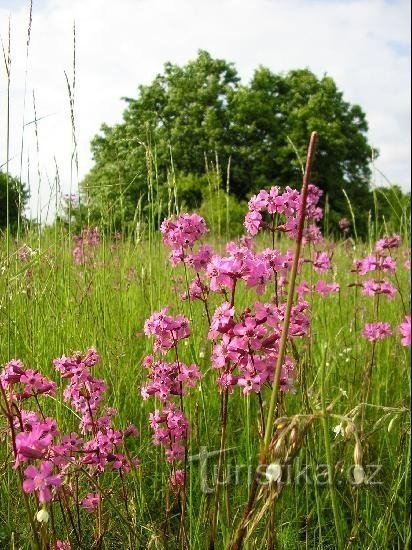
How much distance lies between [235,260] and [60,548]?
37.9 inches

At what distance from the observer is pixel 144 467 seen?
261 centimetres

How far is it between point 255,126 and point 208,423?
28.0 metres

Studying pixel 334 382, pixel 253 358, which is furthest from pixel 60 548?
pixel 334 382

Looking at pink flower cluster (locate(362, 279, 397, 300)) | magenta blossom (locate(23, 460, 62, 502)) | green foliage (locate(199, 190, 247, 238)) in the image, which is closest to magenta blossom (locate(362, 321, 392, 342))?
pink flower cluster (locate(362, 279, 397, 300))

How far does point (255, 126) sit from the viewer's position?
29.4 m

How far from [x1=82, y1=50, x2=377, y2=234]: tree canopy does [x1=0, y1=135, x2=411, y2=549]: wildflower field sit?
24.5m

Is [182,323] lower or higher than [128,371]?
higher

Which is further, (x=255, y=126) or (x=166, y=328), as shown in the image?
(x=255, y=126)

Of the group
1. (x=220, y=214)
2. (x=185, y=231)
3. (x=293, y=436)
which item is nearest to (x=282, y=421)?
(x=293, y=436)

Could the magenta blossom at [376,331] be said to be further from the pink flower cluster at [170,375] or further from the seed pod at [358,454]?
the seed pod at [358,454]

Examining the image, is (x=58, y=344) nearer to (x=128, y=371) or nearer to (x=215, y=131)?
(x=128, y=371)

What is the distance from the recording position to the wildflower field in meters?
1.30

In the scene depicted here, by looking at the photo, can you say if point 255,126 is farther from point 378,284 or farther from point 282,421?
point 282,421

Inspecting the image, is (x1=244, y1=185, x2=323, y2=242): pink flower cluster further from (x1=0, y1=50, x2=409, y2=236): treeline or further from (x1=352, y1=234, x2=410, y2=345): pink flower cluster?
(x1=0, y1=50, x2=409, y2=236): treeline
